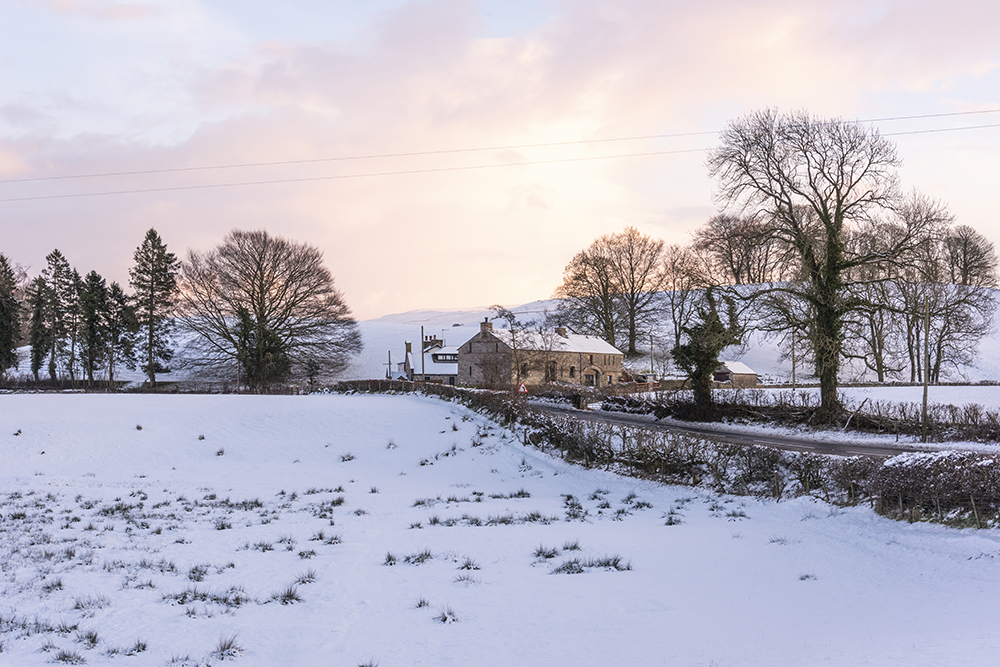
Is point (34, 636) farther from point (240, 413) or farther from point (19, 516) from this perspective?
point (240, 413)

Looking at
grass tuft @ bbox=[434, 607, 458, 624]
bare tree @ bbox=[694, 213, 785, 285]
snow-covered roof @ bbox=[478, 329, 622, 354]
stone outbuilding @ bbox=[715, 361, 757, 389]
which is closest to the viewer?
grass tuft @ bbox=[434, 607, 458, 624]

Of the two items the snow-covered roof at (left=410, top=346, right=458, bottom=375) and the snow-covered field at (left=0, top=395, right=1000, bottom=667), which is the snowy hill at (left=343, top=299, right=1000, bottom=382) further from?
the snow-covered field at (left=0, top=395, right=1000, bottom=667)

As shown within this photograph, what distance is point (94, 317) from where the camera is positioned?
226 feet

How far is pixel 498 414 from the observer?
29922mm

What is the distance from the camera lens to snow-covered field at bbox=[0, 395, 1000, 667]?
21.1 ft

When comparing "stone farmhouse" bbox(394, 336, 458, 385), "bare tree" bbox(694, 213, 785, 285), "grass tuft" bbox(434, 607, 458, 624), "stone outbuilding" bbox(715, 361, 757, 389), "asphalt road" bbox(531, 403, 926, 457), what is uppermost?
"bare tree" bbox(694, 213, 785, 285)

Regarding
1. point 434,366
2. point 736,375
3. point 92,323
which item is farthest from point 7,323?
point 736,375

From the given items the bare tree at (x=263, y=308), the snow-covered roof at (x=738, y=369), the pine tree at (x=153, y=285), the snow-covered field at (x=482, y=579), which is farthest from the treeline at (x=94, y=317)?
the snow-covered roof at (x=738, y=369)

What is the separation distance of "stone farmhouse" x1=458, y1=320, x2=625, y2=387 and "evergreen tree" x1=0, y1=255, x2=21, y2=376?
4391 cm

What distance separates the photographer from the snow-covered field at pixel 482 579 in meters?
6.42

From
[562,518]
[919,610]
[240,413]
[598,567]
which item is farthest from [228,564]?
[240,413]

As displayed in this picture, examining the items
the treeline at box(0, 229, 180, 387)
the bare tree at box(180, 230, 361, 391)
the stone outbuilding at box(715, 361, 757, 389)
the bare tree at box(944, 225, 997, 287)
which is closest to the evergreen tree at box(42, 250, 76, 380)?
the treeline at box(0, 229, 180, 387)

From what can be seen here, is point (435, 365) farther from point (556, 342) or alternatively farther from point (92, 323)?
point (92, 323)

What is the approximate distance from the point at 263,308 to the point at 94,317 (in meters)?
25.9
